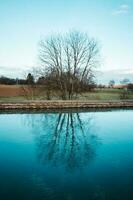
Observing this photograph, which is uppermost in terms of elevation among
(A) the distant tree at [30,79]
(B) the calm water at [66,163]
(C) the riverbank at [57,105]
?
(A) the distant tree at [30,79]

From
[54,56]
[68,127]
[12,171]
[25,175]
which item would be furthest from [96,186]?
[54,56]

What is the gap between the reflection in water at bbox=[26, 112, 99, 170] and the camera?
28.7 ft

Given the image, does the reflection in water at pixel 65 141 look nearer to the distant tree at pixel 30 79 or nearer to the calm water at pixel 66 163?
the calm water at pixel 66 163

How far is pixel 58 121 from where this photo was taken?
16922 millimetres

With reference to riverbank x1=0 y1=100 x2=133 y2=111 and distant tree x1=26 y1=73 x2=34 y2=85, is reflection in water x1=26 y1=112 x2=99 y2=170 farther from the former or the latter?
distant tree x1=26 y1=73 x2=34 y2=85

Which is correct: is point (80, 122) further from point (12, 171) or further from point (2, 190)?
point (2, 190)

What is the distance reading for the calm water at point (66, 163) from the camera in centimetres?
621

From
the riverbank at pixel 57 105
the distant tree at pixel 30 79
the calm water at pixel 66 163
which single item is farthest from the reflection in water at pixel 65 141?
the distant tree at pixel 30 79

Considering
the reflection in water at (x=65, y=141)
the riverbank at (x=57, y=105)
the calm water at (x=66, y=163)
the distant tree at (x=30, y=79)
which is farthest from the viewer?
the distant tree at (x=30, y=79)

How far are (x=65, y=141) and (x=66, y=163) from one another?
3.04 meters

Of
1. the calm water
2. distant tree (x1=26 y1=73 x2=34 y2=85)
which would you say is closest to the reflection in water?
the calm water

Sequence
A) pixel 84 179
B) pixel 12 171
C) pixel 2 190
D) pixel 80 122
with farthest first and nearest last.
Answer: pixel 80 122 < pixel 12 171 < pixel 84 179 < pixel 2 190

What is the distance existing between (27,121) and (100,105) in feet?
34.6

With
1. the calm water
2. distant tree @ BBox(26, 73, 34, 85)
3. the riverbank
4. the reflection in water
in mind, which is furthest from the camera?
distant tree @ BBox(26, 73, 34, 85)
